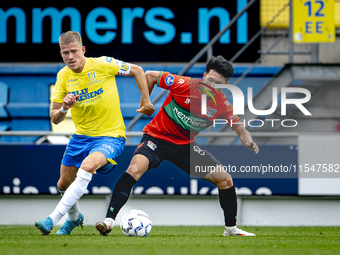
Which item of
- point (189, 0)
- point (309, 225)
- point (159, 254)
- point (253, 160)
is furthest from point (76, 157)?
point (189, 0)

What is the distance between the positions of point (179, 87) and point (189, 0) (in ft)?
18.7

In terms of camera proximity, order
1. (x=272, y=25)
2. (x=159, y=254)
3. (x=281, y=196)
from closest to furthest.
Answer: (x=159, y=254), (x=281, y=196), (x=272, y=25)

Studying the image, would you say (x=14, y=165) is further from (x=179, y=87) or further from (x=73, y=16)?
(x=73, y=16)

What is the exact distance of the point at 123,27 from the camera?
1076cm

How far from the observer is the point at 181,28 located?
10742mm

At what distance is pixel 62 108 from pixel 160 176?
2.93 meters

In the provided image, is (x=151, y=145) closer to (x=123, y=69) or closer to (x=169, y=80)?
(x=169, y=80)

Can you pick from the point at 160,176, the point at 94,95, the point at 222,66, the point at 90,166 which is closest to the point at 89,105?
the point at 94,95

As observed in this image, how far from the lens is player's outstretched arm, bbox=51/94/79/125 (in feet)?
15.8

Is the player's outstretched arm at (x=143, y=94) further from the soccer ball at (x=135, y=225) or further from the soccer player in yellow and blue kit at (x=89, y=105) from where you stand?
the soccer ball at (x=135, y=225)

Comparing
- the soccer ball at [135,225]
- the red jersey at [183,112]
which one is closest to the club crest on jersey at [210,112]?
the red jersey at [183,112]

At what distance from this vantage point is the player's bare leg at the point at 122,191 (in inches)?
191

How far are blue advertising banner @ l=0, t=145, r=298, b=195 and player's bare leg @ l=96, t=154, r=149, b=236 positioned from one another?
2370mm

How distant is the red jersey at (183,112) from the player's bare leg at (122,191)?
433 mm
